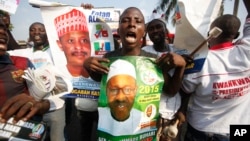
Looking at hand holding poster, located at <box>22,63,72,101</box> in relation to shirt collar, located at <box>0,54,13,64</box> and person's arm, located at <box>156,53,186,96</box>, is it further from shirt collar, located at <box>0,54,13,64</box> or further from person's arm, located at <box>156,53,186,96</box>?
person's arm, located at <box>156,53,186,96</box>

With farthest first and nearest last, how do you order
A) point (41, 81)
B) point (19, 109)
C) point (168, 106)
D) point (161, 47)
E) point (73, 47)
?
point (161, 47) < point (73, 47) < point (168, 106) < point (41, 81) < point (19, 109)

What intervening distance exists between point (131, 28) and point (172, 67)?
1.43 feet

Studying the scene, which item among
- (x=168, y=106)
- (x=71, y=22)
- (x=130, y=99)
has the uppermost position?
(x=71, y=22)

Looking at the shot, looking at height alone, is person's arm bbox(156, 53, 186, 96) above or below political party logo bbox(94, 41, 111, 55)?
below

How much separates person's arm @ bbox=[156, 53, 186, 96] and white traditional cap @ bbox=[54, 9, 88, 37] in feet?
3.70

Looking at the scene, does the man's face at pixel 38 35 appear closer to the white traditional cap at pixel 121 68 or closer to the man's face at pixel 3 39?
the man's face at pixel 3 39

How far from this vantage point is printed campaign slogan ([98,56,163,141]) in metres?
1.78

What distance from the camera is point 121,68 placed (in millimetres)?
1833

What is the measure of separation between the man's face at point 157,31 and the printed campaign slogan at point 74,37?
99cm

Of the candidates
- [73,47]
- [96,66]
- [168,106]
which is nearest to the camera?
[96,66]

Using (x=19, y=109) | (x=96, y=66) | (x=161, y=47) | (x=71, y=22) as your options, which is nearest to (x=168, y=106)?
(x=96, y=66)

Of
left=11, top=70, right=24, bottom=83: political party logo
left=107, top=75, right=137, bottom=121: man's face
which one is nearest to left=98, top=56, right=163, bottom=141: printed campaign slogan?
left=107, top=75, right=137, bottom=121: man's face

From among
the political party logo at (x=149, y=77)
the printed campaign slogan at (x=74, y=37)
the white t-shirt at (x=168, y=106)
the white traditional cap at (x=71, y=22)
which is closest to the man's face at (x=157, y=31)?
the printed campaign slogan at (x=74, y=37)

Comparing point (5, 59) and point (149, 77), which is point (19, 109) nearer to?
point (5, 59)
